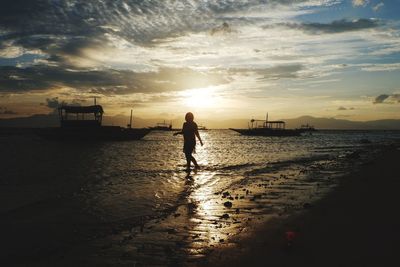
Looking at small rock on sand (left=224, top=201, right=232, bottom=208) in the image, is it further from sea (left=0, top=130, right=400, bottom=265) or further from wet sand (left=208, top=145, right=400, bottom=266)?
wet sand (left=208, top=145, right=400, bottom=266)

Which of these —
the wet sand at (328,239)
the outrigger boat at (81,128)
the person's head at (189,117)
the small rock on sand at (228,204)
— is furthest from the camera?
the outrigger boat at (81,128)

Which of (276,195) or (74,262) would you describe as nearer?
(74,262)

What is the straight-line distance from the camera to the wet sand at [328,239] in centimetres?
454

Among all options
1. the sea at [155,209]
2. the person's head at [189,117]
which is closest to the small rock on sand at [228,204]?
the sea at [155,209]

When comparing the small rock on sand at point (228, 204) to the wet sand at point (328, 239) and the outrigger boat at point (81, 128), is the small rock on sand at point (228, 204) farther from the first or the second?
the outrigger boat at point (81, 128)

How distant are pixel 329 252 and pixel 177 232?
8.46 ft

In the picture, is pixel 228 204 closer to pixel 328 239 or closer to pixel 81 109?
pixel 328 239

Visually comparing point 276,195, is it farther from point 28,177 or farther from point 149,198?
point 28,177

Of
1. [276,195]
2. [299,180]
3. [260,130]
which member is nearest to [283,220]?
[276,195]

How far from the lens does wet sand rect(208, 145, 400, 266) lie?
179 inches

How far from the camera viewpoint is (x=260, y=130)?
104 m

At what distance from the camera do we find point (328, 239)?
17.7ft

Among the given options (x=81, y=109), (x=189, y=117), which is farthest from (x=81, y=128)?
(x=189, y=117)

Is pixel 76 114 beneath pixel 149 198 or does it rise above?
above
